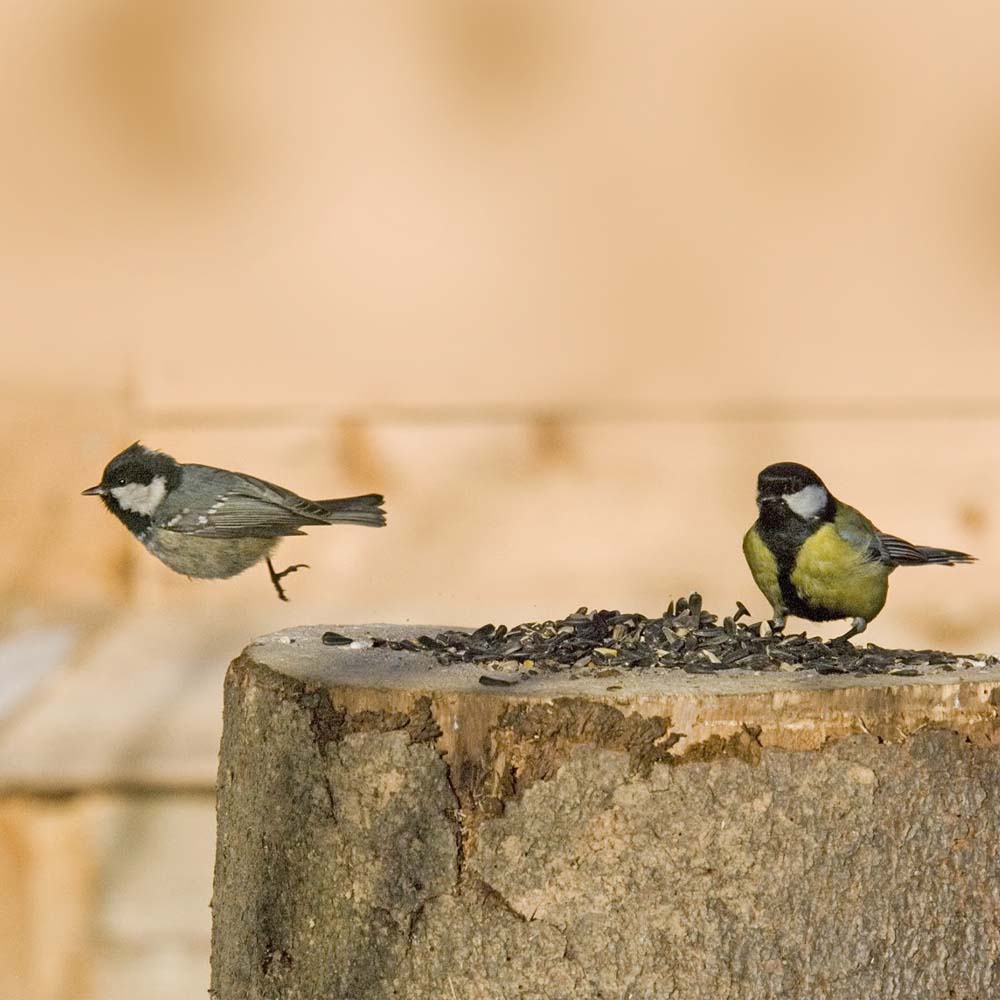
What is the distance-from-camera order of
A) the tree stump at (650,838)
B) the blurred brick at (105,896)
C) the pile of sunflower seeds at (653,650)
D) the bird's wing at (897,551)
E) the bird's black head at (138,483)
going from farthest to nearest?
the blurred brick at (105,896), the bird's black head at (138,483), the bird's wing at (897,551), the pile of sunflower seeds at (653,650), the tree stump at (650,838)

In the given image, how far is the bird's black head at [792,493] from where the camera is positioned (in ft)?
8.70

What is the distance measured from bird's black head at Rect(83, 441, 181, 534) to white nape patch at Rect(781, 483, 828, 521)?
3.64 ft

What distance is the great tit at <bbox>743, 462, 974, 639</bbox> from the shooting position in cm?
267

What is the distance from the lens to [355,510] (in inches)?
112

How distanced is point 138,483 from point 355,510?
41 centimetres

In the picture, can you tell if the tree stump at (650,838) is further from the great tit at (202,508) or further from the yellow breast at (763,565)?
the great tit at (202,508)

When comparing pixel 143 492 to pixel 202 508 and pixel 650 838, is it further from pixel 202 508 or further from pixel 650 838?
pixel 650 838

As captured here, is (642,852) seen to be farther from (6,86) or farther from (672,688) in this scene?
(6,86)

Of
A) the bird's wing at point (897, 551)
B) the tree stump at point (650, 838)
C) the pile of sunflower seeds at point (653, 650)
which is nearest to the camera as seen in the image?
the tree stump at point (650, 838)

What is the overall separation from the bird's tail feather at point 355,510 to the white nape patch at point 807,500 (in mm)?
725

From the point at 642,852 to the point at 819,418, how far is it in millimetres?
2271

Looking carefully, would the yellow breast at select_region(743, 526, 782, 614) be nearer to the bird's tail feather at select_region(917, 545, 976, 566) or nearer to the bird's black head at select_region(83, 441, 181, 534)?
the bird's tail feather at select_region(917, 545, 976, 566)

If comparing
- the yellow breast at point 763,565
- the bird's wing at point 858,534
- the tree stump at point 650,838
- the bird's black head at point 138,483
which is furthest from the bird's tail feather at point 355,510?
the tree stump at point 650,838

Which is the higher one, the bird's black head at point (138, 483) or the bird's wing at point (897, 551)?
the bird's black head at point (138, 483)
